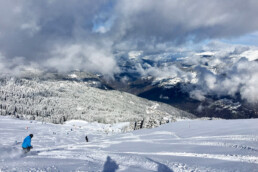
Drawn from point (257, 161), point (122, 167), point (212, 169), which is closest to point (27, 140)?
point (122, 167)

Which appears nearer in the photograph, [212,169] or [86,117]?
[212,169]

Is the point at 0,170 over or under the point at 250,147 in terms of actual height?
under

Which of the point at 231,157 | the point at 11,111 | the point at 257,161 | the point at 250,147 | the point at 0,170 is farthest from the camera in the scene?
the point at 11,111

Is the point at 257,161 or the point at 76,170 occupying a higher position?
the point at 257,161

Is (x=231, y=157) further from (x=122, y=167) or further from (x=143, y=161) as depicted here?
(x=122, y=167)

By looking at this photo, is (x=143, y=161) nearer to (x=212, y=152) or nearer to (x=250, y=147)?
(x=212, y=152)

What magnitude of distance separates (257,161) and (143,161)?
7649mm

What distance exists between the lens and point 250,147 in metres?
15.1

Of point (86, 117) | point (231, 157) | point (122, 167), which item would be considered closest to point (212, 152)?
point (231, 157)

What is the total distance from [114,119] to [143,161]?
18243cm

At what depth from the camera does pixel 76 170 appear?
1110 centimetres

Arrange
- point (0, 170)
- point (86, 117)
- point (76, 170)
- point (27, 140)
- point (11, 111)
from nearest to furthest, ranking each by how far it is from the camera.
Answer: point (0, 170), point (76, 170), point (27, 140), point (11, 111), point (86, 117)

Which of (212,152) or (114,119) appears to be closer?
(212,152)

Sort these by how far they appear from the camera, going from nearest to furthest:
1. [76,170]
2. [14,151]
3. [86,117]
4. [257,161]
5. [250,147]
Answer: [76,170], [257,161], [250,147], [14,151], [86,117]
